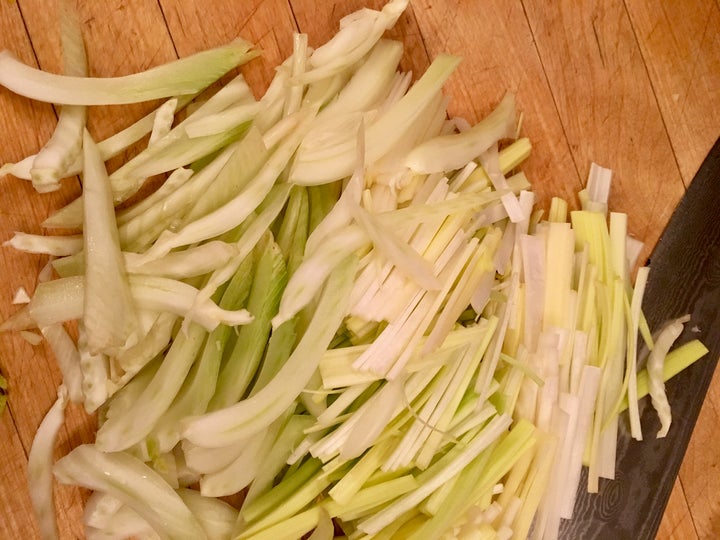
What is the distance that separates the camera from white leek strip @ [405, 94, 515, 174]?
1.55 m

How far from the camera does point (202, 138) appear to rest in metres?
1.47

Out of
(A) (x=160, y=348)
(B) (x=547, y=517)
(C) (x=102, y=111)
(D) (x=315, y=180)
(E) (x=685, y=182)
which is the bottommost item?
(B) (x=547, y=517)

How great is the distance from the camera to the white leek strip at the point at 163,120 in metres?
1.46

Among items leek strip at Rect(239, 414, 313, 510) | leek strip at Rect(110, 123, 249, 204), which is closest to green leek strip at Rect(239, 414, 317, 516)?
leek strip at Rect(239, 414, 313, 510)

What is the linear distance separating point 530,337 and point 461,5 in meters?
0.76

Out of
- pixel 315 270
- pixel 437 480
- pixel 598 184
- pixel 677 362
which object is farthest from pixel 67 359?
pixel 677 362

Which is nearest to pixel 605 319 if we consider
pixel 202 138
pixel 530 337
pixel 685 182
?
pixel 530 337

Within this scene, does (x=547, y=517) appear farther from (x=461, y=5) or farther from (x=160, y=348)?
(x=461, y=5)

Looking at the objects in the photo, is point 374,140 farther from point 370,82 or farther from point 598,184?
point 598,184

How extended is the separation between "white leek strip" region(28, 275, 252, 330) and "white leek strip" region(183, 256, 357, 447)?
5.1 inches

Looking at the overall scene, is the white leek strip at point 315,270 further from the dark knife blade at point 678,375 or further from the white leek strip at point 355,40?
the dark knife blade at point 678,375

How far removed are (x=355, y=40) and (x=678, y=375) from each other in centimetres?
110

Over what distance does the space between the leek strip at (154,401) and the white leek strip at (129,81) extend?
1.52 feet

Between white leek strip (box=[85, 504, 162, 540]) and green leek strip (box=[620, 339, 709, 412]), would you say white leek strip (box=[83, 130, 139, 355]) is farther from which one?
green leek strip (box=[620, 339, 709, 412])
